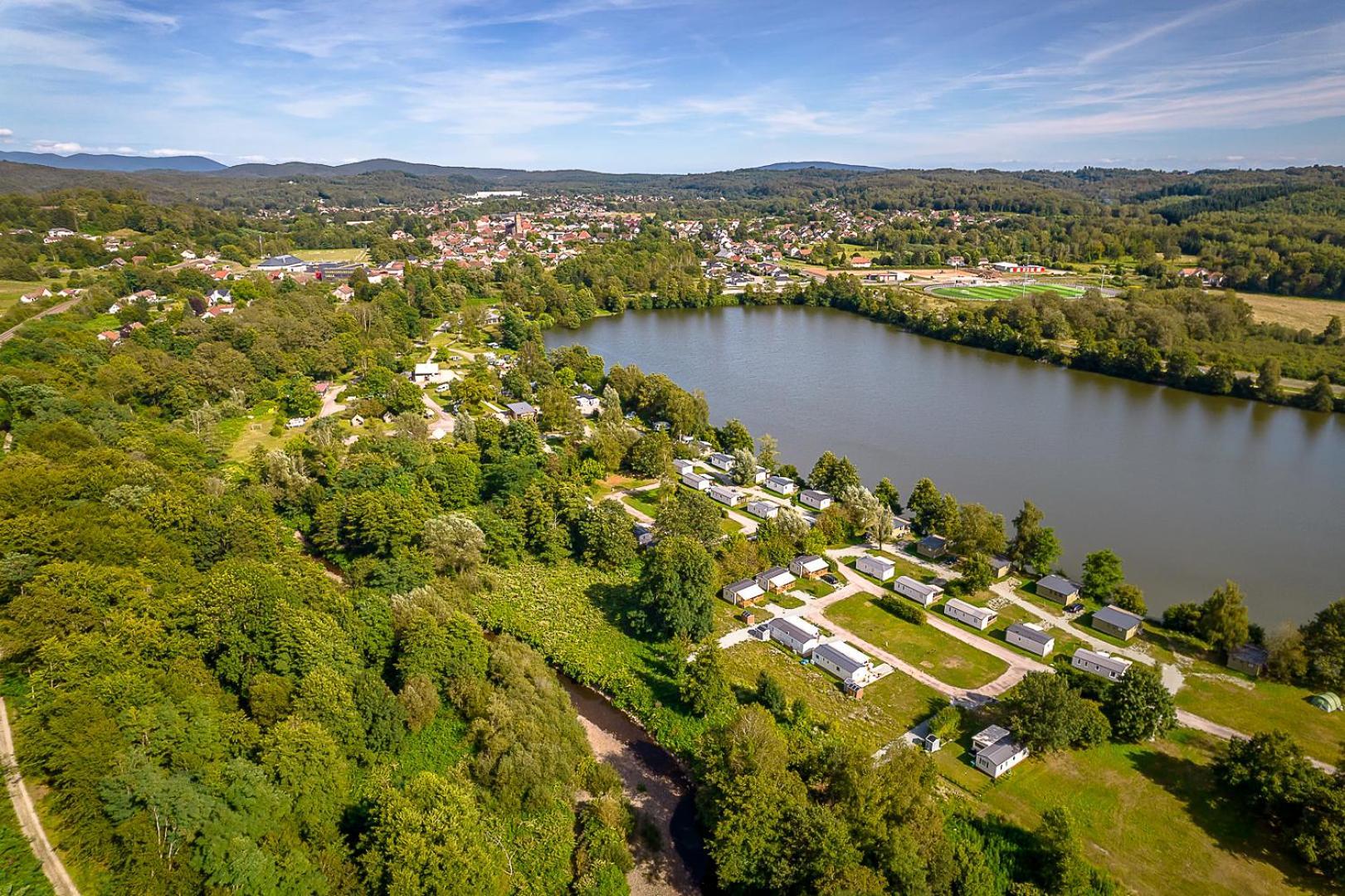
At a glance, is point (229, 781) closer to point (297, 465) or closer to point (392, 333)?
point (297, 465)

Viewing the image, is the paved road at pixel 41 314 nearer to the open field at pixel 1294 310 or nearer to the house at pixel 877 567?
the house at pixel 877 567

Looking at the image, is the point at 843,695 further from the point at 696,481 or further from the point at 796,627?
the point at 696,481

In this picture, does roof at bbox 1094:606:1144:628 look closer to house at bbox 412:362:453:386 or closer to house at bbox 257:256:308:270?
house at bbox 412:362:453:386

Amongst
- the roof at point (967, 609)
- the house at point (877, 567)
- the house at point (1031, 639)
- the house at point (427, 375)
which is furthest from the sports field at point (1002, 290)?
the house at point (1031, 639)

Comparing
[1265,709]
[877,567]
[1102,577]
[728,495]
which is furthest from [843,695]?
[728,495]

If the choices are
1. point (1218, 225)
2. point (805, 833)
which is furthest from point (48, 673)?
point (1218, 225)

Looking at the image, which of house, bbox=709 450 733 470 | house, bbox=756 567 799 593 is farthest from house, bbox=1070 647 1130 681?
house, bbox=709 450 733 470
